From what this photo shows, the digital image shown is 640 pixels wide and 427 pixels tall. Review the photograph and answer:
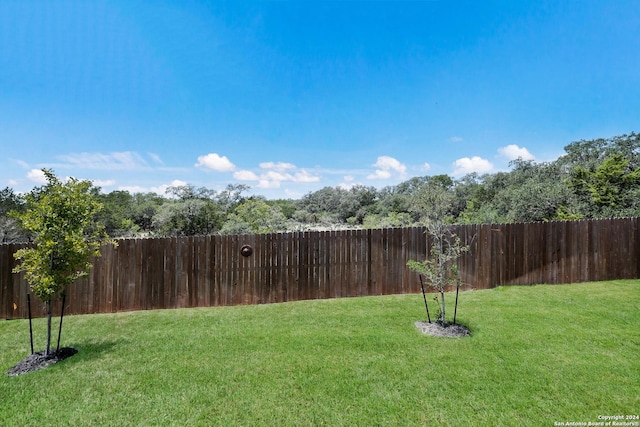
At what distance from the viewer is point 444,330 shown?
410cm

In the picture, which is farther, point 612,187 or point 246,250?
point 612,187

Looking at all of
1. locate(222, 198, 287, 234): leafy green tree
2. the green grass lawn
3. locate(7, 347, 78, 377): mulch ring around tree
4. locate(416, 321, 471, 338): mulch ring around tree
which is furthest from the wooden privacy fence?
locate(222, 198, 287, 234): leafy green tree

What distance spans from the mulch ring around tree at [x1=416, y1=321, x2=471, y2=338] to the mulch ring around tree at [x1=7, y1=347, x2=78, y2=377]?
4.73 metres

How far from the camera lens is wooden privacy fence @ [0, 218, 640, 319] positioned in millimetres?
5496

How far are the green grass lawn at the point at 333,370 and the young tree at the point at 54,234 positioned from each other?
1008 millimetres

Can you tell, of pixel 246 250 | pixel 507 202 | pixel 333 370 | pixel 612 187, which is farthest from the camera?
pixel 507 202

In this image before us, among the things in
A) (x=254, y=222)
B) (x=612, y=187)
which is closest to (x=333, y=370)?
(x=254, y=222)

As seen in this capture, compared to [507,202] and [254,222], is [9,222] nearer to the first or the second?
[254,222]

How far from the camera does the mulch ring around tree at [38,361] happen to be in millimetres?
3244

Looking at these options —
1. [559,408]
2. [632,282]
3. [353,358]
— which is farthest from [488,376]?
[632,282]

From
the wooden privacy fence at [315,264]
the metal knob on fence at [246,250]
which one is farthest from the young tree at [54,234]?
the metal knob on fence at [246,250]

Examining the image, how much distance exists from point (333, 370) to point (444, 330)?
1.90 m

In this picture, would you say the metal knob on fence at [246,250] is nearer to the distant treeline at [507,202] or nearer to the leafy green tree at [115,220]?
the distant treeline at [507,202]

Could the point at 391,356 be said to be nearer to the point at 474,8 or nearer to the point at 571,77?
the point at 474,8
